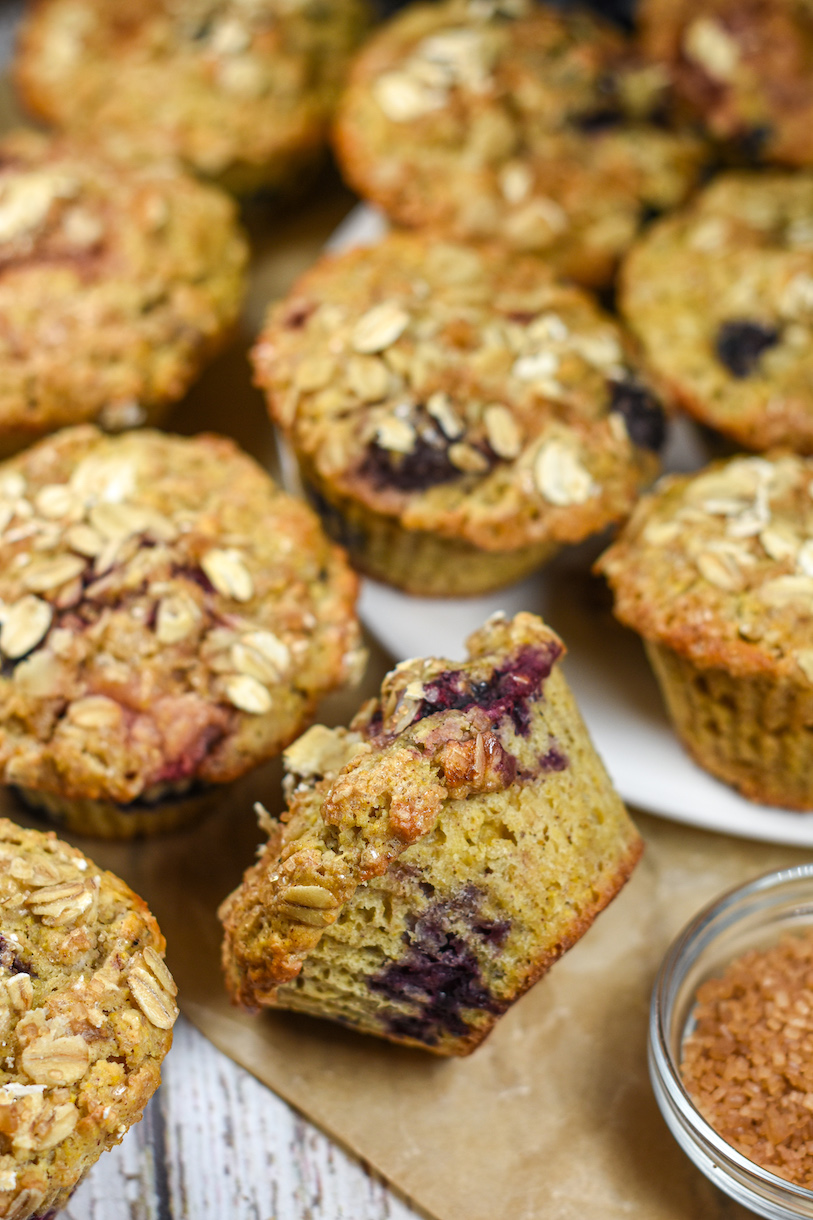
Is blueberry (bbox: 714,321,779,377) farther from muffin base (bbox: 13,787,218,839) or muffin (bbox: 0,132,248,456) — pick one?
muffin base (bbox: 13,787,218,839)

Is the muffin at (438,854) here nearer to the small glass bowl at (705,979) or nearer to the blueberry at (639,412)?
the small glass bowl at (705,979)

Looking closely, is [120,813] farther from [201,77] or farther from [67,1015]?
[201,77]

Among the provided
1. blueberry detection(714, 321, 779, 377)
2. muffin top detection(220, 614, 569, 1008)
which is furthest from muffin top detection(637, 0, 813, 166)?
muffin top detection(220, 614, 569, 1008)

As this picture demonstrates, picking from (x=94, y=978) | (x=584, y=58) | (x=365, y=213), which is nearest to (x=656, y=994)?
(x=94, y=978)

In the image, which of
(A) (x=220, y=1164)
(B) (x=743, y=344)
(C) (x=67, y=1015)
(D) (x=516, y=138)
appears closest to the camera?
(C) (x=67, y=1015)

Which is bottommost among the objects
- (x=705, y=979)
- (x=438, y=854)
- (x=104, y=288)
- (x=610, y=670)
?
(x=705, y=979)

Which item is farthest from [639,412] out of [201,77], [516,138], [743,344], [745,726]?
[201,77]

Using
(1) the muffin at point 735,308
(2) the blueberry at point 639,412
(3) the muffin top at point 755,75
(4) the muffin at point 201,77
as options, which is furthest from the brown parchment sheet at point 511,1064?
(3) the muffin top at point 755,75
